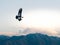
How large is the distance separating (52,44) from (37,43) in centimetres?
394

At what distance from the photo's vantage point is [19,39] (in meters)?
34.5

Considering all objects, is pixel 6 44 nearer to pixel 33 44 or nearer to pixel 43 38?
pixel 33 44

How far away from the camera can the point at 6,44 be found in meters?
33.8

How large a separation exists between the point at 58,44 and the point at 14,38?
11.5 metres

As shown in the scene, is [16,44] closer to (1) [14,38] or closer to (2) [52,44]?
(1) [14,38]

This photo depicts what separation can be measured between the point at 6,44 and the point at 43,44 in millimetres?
9654

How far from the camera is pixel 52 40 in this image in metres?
34.5

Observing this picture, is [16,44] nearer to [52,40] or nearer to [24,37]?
[24,37]

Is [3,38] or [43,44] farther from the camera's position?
[43,44]

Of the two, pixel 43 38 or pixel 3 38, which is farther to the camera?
pixel 43 38

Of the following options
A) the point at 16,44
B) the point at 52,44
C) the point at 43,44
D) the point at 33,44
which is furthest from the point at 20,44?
the point at 52,44

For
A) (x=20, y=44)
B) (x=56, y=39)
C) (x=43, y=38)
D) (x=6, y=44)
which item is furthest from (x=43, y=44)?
(x=6, y=44)

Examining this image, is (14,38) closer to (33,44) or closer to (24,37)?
(24,37)

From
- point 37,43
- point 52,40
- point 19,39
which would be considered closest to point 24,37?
point 19,39
